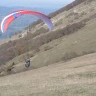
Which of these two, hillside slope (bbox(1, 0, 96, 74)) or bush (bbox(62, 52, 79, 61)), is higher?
hillside slope (bbox(1, 0, 96, 74))

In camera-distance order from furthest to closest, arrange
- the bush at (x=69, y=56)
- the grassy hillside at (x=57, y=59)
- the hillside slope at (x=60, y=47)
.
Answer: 1. the hillside slope at (x=60, y=47)
2. the bush at (x=69, y=56)
3. the grassy hillside at (x=57, y=59)

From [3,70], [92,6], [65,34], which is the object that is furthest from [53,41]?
[92,6]

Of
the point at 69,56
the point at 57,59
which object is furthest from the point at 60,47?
the point at 69,56

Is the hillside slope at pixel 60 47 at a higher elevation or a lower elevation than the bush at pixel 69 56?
higher

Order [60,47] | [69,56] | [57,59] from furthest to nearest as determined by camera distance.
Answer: [60,47], [57,59], [69,56]

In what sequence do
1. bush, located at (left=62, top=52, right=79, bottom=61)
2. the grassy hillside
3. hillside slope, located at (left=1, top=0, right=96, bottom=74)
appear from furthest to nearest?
hillside slope, located at (left=1, top=0, right=96, bottom=74), bush, located at (left=62, top=52, right=79, bottom=61), the grassy hillside

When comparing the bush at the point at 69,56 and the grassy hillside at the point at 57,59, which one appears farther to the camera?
the bush at the point at 69,56

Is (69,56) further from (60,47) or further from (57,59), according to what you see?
(60,47)

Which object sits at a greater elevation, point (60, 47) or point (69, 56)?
point (60, 47)

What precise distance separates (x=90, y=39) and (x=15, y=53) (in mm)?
14368

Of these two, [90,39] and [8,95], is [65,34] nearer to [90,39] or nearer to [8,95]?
[90,39]

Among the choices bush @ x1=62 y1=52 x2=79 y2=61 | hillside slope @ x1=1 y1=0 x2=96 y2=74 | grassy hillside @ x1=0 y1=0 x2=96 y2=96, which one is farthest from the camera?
hillside slope @ x1=1 y1=0 x2=96 y2=74

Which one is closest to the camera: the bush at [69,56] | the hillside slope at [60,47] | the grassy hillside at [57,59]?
the grassy hillside at [57,59]

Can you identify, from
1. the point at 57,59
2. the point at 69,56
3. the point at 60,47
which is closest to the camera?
the point at 69,56
